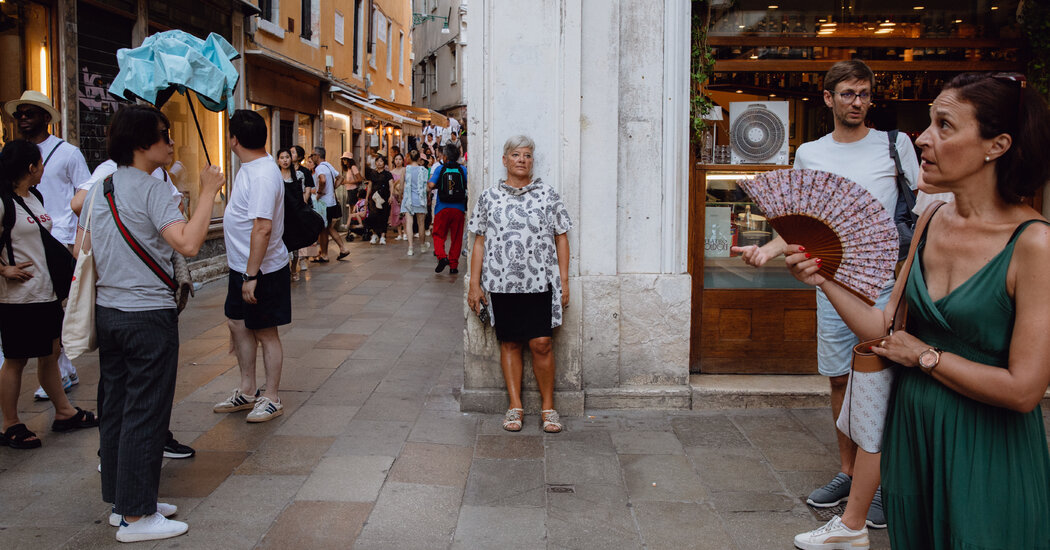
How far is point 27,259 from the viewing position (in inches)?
190

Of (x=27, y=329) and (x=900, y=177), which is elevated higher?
(x=900, y=177)

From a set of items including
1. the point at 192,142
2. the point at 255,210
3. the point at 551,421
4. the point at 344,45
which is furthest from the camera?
the point at 344,45

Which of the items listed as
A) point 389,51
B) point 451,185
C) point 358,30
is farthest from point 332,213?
point 389,51

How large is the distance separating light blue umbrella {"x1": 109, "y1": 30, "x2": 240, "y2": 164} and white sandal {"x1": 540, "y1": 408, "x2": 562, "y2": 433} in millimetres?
2594

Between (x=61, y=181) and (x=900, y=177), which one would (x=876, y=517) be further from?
(x=61, y=181)

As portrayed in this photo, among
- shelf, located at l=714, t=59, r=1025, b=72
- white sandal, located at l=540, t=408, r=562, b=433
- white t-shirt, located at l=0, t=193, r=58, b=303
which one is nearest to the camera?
white t-shirt, located at l=0, t=193, r=58, b=303

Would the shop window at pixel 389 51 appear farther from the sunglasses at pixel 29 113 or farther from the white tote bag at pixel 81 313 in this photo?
the white tote bag at pixel 81 313

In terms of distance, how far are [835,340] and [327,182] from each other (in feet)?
36.2

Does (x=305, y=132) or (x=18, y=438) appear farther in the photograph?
(x=305, y=132)

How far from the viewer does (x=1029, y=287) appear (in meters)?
2.05

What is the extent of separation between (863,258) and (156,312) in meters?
2.92

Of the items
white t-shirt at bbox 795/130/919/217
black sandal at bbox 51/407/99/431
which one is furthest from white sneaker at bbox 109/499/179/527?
white t-shirt at bbox 795/130/919/217

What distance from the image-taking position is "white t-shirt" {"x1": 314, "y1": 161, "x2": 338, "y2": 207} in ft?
45.3

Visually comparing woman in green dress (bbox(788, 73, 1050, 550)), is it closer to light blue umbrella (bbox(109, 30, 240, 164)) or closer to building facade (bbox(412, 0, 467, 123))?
light blue umbrella (bbox(109, 30, 240, 164))
